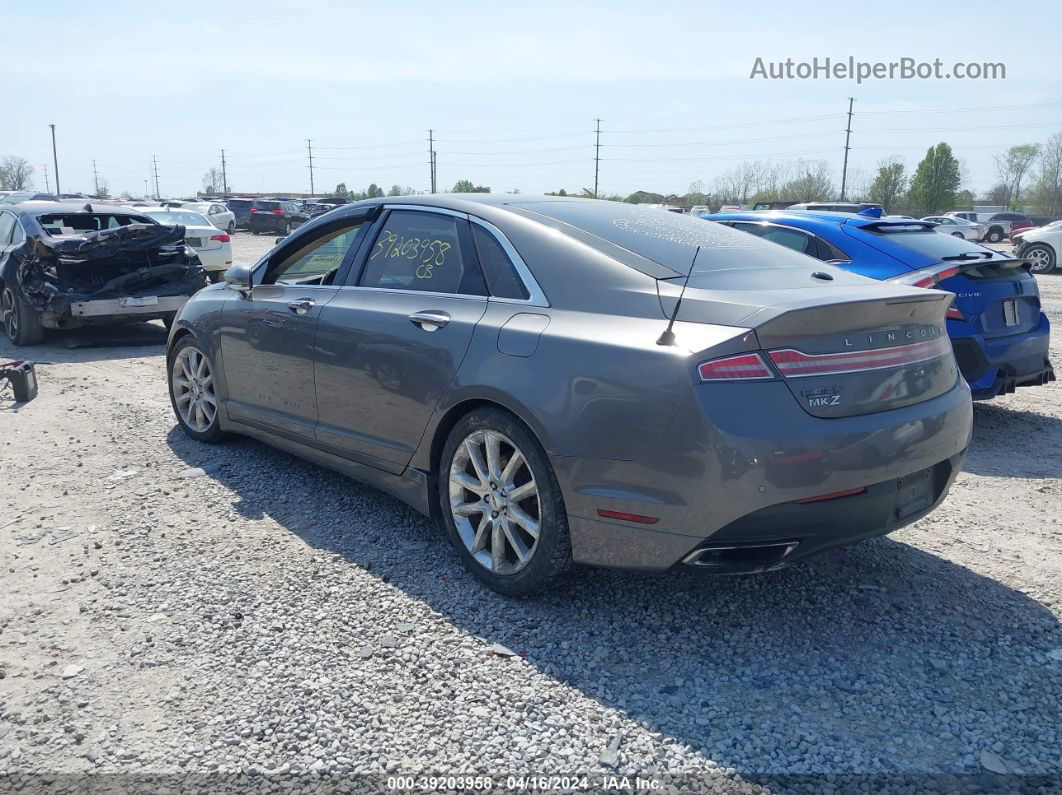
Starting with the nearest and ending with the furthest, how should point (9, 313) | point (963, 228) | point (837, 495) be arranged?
point (837, 495)
point (9, 313)
point (963, 228)

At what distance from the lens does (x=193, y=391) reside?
592cm

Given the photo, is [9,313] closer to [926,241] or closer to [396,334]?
[396,334]

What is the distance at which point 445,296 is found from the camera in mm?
4023

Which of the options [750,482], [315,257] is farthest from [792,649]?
[315,257]

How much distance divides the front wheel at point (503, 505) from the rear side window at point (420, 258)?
706 mm

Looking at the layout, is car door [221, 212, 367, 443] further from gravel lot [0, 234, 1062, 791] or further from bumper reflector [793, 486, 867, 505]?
bumper reflector [793, 486, 867, 505]

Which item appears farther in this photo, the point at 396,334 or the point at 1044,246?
the point at 1044,246

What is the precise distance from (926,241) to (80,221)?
9644 millimetres

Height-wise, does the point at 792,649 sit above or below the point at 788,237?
below

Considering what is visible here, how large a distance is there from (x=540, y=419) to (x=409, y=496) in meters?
1.06

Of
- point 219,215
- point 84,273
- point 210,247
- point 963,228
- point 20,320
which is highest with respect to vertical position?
point 219,215

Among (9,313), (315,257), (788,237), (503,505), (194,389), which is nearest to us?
(503,505)

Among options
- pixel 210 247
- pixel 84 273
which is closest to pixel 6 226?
pixel 84 273

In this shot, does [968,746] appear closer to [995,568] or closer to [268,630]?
[995,568]
